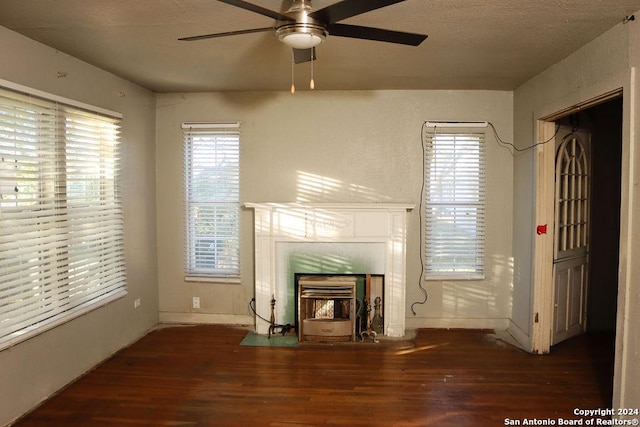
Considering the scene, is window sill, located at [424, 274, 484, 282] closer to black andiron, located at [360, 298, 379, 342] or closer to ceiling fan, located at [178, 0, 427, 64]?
black andiron, located at [360, 298, 379, 342]

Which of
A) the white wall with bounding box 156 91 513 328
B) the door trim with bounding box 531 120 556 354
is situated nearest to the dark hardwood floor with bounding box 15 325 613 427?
the door trim with bounding box 531 120 556 354

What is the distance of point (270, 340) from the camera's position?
405cm

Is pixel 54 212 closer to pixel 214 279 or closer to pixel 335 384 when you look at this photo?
pixel 214 279

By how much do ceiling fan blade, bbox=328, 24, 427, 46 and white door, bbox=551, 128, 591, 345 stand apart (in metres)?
2.39

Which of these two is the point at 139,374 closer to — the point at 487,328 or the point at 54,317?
the point at 54,317

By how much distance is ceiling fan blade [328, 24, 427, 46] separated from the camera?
1.94 m

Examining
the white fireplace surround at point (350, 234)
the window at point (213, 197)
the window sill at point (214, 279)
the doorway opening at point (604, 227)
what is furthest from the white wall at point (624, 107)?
the window sill at point (214, 279)

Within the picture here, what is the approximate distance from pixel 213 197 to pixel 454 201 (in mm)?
2555

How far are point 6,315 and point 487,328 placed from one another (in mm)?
4167

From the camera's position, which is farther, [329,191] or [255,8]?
[329,191]

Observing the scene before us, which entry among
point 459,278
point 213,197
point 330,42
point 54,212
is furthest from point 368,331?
point 54,212

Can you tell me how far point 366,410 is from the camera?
2781 mm

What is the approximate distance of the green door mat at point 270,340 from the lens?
13.0 feet

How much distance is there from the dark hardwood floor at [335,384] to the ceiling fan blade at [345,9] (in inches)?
92.2
